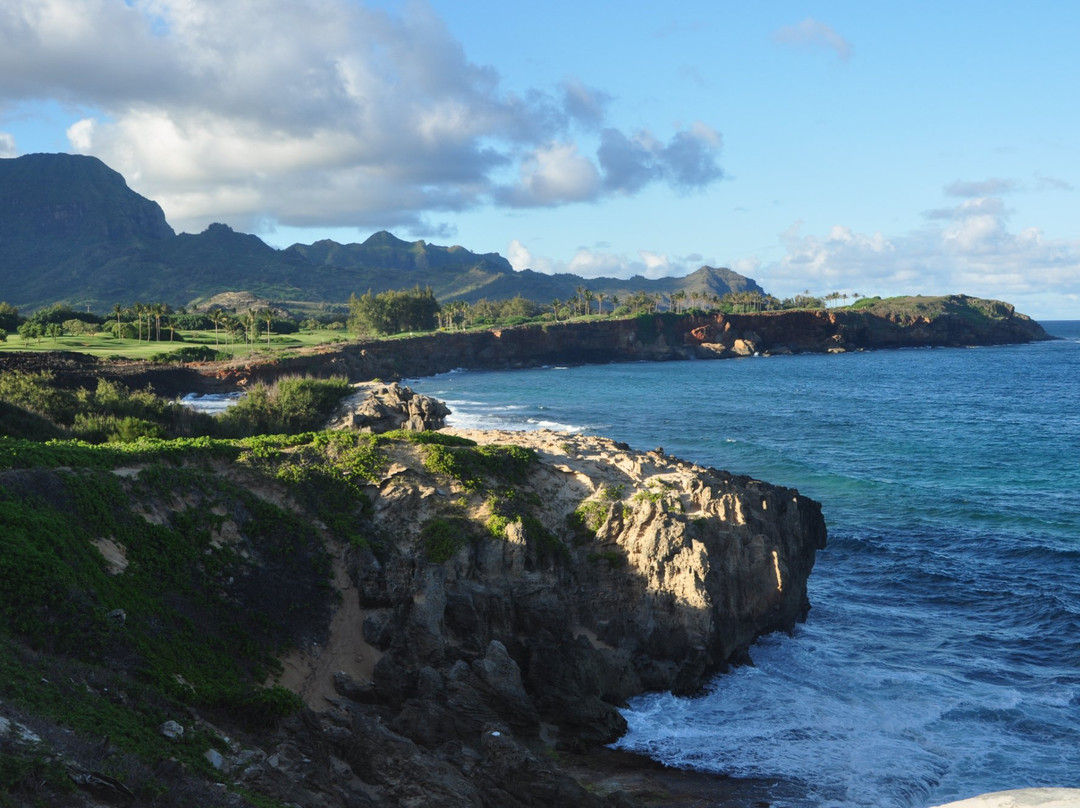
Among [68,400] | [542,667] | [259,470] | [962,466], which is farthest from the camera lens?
[962,466]

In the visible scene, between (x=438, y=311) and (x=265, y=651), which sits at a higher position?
(x=438, y=311)

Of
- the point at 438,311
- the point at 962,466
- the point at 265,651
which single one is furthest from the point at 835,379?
the point at 265,651

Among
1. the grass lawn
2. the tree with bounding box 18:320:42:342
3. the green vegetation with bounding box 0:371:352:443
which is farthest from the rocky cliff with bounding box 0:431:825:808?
the tree with bounding box 18:320:42:342

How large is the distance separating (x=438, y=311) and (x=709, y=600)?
13232 cm

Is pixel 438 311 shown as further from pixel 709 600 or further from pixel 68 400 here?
pixel 709 600

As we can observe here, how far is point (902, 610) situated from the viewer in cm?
2750

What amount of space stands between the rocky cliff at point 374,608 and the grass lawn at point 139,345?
5742 cm

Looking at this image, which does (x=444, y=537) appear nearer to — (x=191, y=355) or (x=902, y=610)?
(x=902, y=610)

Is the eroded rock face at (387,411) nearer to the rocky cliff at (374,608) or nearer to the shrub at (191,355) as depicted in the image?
the rocky cliff at (374,608)

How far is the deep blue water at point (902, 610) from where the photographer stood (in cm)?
1805

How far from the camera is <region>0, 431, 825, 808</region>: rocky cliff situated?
1234 cm

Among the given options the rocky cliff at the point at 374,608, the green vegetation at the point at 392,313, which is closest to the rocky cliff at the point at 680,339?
the green vegetation at the point at 392,313

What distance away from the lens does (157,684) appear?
1366 cm

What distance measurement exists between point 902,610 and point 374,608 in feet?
57.8
